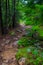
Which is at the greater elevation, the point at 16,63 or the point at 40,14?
the point at 40,14

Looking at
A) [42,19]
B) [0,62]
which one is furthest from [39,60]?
[0,62]

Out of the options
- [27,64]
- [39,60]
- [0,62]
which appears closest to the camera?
[39,60]

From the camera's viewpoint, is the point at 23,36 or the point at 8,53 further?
the point at 23,36

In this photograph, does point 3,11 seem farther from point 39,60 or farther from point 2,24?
point 39,60

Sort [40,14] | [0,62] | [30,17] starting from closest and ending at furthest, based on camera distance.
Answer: [40,14]
[30,17]
[0,62]

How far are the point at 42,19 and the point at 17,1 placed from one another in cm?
1226

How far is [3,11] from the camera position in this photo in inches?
538

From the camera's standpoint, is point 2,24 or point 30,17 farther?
point 2,24

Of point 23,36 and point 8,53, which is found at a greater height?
point 8,53

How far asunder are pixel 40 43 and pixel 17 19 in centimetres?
1070

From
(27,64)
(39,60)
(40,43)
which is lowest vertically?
(27,64)

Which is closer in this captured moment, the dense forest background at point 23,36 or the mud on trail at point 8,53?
the dense forest background at point 23,36

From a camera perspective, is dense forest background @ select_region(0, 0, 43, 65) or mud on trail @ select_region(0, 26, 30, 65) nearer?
dense forest background @ select_region(0, 0, 43, 65)

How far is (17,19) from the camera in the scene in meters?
15.8
